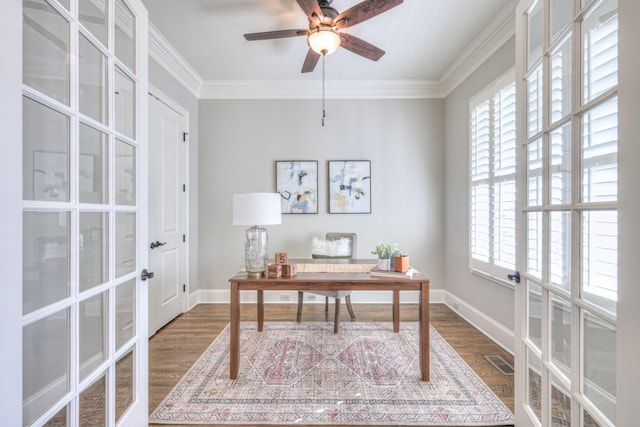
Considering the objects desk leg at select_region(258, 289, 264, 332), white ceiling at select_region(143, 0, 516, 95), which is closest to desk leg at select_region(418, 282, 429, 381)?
desk leg at select_region(258, 289, 264, 332)

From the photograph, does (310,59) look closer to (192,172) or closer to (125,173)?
(125,173)

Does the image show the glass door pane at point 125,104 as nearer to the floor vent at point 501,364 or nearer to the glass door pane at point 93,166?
the glass door pane at point 93,166

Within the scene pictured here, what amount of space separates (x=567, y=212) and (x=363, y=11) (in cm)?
172

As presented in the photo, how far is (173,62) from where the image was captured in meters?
3.07

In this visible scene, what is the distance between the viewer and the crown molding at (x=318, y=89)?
3.67 m

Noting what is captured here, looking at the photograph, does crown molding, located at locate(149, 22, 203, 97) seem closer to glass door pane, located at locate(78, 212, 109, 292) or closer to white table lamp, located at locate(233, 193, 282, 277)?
white table lamp, located at locate(233, 193, 282, 277)

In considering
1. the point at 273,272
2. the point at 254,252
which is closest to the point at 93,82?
the point at 254,252

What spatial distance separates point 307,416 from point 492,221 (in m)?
2.29

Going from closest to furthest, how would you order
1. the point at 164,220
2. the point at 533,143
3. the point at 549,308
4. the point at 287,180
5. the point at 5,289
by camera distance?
the point at 5,289 < the point at 549,308 < the point at 533,143 < the point at 164,220 < the point at 287,180

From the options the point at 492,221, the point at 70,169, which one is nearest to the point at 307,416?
the point at 70,169

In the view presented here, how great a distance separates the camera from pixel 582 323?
1.05 metres

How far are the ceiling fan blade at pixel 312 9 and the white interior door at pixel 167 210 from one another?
1755 mm

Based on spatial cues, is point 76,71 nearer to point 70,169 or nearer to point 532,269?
point 70,169

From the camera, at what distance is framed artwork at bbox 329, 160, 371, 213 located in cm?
372
